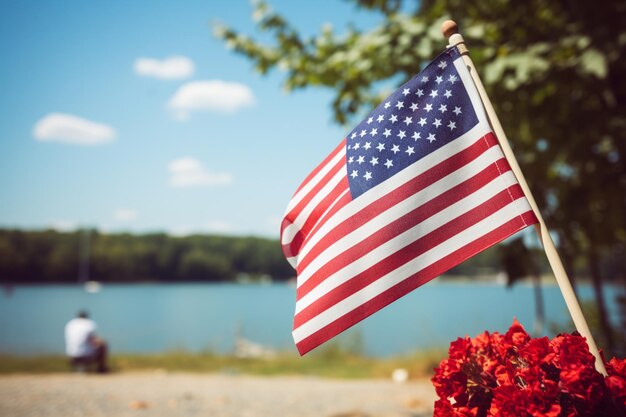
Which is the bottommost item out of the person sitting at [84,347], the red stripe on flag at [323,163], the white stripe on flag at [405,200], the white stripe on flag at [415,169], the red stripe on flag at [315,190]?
the white stripe on flag at [405,200]

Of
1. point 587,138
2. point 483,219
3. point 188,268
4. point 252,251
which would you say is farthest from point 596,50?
point 188,268

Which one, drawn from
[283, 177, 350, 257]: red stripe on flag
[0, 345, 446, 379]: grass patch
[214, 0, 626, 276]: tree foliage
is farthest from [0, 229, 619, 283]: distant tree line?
[283, 177, 350, 257]: red stripe on flag

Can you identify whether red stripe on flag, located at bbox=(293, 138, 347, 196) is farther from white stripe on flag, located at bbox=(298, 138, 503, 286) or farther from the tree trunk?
the tree trunk

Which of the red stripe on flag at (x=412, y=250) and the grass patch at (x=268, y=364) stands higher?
the grass patch at (x=268, y=364)

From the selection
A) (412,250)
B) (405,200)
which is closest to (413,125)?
(405,200)

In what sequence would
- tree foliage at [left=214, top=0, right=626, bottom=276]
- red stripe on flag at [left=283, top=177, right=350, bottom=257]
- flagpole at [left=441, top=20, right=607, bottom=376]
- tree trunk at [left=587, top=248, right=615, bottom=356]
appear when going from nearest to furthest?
flagpole at [left=441, top=20, right=607, bottom=376], red stripe on flag at [left=283, top=177, right=350, bottom=257], tree foliage at [left=214, top=0, right=626, bottom=276], tree trunk at [left=587, top=248, right=615, bottom=356]

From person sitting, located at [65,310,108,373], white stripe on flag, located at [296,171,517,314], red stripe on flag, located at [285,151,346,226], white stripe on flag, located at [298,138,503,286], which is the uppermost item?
person sitting, located at [65,310,108,373]

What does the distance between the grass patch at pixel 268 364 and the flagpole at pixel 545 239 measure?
9038mm

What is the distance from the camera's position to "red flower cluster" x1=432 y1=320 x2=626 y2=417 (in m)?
1.82

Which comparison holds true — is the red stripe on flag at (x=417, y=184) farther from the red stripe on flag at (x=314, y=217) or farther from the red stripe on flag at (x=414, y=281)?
the red stripe on flag at (x=414, y=281)

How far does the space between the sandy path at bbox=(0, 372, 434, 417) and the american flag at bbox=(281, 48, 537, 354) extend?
4699 millimetres

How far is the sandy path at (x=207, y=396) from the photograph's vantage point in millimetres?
7203

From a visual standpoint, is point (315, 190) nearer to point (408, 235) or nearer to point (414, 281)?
point (408, 235)

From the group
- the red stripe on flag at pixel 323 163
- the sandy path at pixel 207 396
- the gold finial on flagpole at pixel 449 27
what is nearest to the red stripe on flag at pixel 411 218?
the red stripe on flag at pixel 323 163
